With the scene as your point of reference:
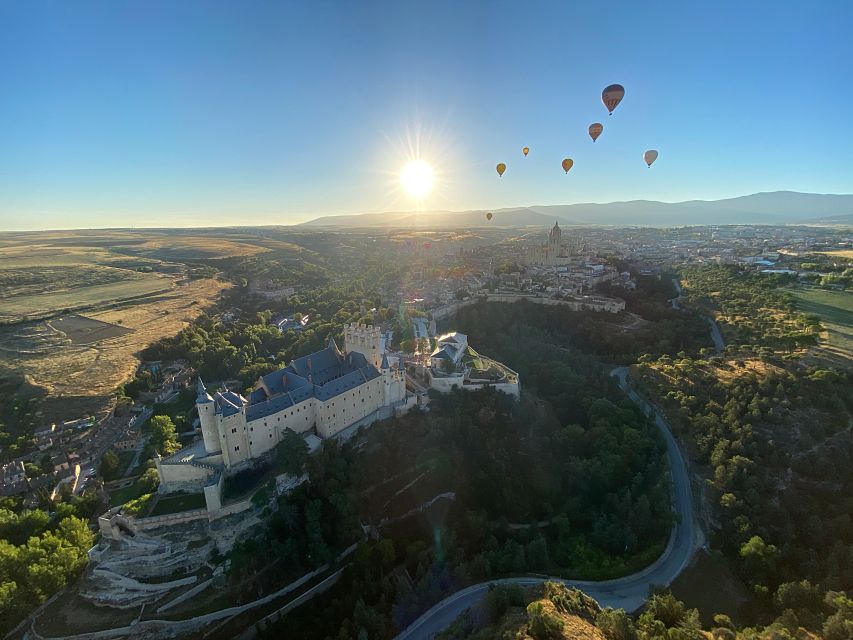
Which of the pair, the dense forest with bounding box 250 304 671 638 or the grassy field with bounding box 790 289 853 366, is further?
the grassy field with bounding box 790 289 853 366

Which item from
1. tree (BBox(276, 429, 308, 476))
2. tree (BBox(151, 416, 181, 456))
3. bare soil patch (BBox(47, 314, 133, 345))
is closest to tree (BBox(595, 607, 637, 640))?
tree (BBox(276, 429, 308, 476))

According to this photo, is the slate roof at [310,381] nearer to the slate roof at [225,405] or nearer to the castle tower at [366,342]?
the slate roof at [225,405]

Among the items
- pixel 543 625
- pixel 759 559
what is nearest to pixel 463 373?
pixel 543 625

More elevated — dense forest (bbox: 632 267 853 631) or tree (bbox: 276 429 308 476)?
tree (bbox: 276 429 308 476)

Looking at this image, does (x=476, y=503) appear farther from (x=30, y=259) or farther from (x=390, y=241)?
(x=390, y=241)

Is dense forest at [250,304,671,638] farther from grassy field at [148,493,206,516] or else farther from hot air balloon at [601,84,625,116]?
hot air balloon at [601,84,625,116]

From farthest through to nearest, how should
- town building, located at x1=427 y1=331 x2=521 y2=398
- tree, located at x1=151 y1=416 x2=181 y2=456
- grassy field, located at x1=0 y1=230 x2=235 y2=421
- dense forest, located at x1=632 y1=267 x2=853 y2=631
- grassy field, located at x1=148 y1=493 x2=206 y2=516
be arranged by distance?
grassy field, located at x1=0 y1=230 x2=235 y2=421, town building, located at x1=427 y1=331 x2=521 y2=398, tree, located at x1=151 y1=416 x2=181 y2=456, grassy field, located at x1=148 y1=493 x2=206 y2=516, dense forest, located at x1=632 y1=267 x2=853 y2=631

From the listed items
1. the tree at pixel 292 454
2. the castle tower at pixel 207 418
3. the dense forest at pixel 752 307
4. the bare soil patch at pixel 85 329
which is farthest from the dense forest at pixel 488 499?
the bare soil patch at pixel 85 329
